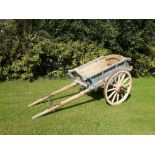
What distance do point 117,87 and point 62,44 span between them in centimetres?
379

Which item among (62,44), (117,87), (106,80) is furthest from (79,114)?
(62,44)

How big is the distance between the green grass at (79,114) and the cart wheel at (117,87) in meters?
0.21

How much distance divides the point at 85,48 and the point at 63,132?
509cm

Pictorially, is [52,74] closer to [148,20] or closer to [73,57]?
[73,57]

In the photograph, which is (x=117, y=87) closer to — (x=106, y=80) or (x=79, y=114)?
(x=106, y=80)

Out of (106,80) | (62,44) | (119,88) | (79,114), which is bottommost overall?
(79,114)

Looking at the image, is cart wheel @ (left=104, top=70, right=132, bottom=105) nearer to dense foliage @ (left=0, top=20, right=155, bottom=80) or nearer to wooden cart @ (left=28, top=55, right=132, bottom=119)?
wooden cart @ (left=28, top=55, right=132, bottom=119)

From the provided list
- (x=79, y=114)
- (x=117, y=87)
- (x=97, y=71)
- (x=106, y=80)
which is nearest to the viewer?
(x=79, y=114)

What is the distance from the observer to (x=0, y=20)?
40.0 ft

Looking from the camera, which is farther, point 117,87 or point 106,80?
point 117,87

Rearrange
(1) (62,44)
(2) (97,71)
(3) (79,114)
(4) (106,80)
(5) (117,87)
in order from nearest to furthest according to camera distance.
→ 1. (3) (79,114)
2. (4) (106,80)
3. (5) (117,87)
4. (2) (97,71)
5. (1) (62,44)

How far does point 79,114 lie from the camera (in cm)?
913

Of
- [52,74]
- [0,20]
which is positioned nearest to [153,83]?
[52,74]

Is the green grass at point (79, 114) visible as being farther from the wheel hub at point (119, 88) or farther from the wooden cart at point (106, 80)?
the wheel hub at point (119, 88)
